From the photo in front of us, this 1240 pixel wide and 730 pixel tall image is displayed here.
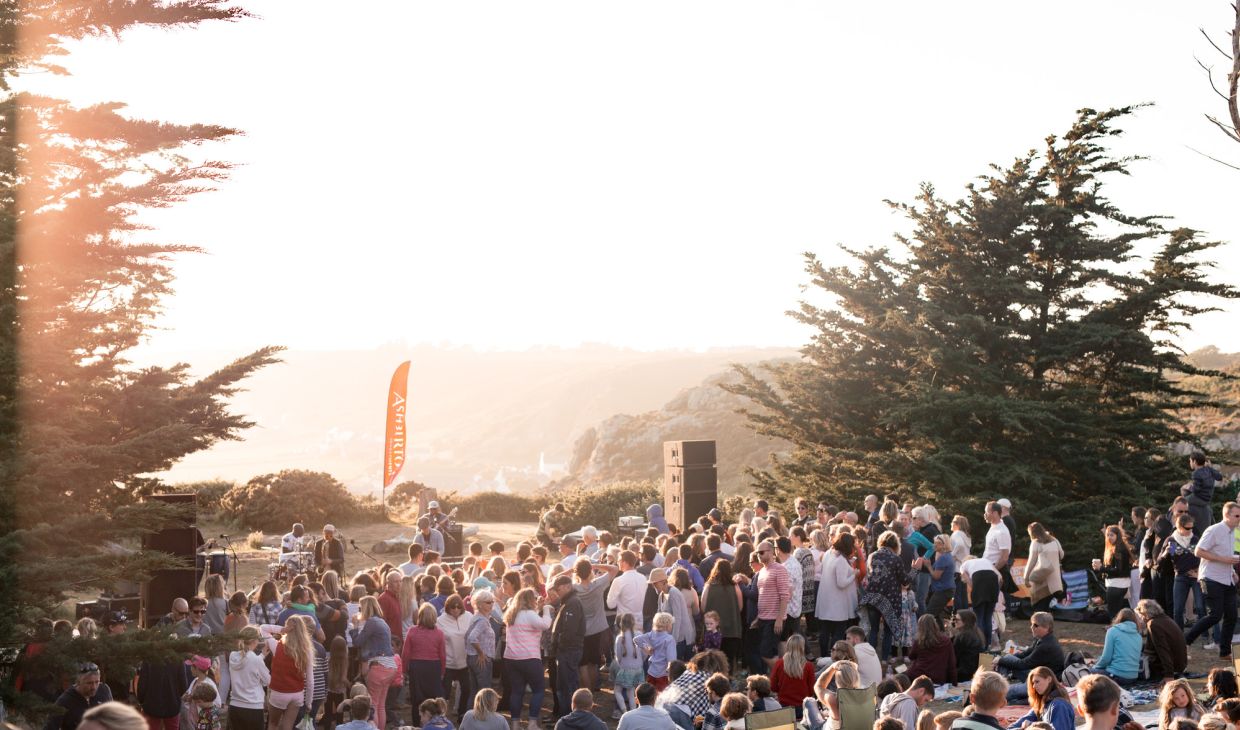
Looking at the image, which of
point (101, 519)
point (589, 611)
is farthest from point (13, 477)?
point (589, 611)

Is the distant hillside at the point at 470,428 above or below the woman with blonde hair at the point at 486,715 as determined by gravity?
above

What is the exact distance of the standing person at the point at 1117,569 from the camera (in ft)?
42.3

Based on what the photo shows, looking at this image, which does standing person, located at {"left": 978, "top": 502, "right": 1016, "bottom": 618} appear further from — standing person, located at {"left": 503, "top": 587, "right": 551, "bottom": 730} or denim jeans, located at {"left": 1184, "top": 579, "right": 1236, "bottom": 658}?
standing person, located at {"left": 503, "top": 587, "right": 551, "bottom": 730}

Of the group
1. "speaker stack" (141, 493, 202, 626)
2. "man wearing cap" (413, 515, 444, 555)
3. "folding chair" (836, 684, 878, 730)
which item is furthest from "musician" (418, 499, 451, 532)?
"folding chair" (836, 684, 878, 730)

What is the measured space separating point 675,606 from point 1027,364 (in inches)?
495

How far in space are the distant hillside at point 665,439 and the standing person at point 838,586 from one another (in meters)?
41.2

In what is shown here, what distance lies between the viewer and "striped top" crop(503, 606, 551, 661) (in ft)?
32.1

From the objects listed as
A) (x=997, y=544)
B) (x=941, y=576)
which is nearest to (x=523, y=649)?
(x=941, y=576)

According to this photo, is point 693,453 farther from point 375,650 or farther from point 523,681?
point 375,650

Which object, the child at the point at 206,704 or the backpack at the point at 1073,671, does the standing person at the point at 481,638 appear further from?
the backpack at the point at 1073,671

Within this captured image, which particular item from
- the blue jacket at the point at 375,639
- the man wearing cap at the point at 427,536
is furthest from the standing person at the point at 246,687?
the man wearing cap at the point at 427,536

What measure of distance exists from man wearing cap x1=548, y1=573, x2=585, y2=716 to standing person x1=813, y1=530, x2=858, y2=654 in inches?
115

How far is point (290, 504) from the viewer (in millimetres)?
27188

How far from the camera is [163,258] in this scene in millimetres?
10508
